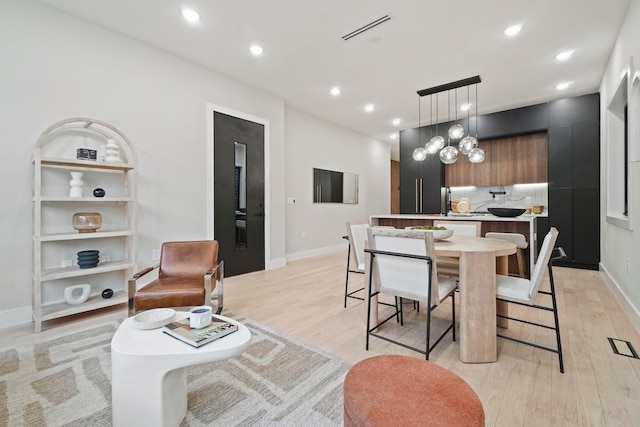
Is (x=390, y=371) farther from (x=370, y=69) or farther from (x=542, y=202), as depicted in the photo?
(x=542, y=202)

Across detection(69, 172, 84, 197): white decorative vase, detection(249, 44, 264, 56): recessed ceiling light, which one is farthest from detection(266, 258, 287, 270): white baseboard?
detection(249, 44, 264, 56): recessed ceiling light

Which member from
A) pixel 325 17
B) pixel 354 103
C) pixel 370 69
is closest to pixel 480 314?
pixel 325 17

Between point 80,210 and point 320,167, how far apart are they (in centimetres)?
409

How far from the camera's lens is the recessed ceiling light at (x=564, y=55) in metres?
3.46

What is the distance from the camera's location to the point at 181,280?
2500 mm

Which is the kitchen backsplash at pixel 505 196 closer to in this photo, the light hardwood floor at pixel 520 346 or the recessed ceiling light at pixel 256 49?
the light hardwood floor at pixel 520 346

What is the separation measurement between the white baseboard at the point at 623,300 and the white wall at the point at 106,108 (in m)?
4.21

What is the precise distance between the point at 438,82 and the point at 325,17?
226cm

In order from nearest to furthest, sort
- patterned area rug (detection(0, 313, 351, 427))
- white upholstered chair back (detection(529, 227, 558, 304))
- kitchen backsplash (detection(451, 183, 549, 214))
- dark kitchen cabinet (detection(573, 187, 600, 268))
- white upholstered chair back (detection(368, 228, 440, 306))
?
patterned area rug (detection(0, 313, 351, 427)) < white upholstered chair back (detection(529, 227, 558, 304)) < white upholstered chair back (detection(368, 228, 440, 306)) < dark kitchen cabinet (detection(573, 187, 600, 268)) < kitchen backsplash (detection(451, 183, 549, 214))

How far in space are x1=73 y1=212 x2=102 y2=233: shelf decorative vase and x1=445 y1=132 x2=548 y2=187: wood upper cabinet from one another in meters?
6.21

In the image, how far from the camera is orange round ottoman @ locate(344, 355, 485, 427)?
83 cm

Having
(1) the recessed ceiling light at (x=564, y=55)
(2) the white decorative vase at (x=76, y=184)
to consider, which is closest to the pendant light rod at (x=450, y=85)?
(1) the recessed ceiling light at (x=564, y=55)

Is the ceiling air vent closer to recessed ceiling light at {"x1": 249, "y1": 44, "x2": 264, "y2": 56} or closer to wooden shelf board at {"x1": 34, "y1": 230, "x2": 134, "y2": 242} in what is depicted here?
recessed ceiling light at {"x1": 249, "y1": 44, "x2": 264, "y2": 56}

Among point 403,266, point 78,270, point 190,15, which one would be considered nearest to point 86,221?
point 78,270
